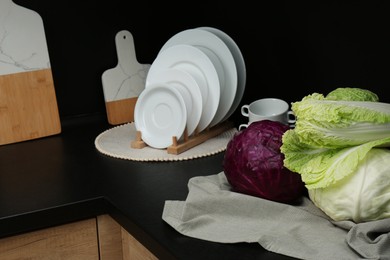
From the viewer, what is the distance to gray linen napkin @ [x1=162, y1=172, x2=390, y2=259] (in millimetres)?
1063

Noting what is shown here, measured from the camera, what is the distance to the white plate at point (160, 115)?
1732 mm

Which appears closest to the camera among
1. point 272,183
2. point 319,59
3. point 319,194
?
point 319,194

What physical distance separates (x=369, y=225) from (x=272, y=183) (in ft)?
0.78

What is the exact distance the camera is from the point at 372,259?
1.02 m

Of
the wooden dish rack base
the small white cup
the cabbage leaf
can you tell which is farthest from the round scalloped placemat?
the cabbage leaf

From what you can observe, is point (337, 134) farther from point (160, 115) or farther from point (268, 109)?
point (160, 115)

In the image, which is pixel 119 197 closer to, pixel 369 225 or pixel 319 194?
pixel 319 194

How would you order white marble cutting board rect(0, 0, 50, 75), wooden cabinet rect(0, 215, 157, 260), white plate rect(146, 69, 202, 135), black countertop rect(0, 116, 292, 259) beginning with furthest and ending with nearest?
white marble cutting board rect(0, 0, 50, 75)
white plate rect(146, 69, 202, 135)
wooden cabinet rect(0, 215, 157, 260)
black countertop rect(0, 116, 292, 259)

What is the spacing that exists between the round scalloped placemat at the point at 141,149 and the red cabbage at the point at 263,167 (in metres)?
0.40

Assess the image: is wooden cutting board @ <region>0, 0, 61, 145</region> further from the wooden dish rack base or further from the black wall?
the wooden dish rack base

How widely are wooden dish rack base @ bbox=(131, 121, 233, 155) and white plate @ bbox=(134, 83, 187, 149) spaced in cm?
2

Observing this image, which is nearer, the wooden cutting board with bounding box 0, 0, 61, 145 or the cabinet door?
the cabinet door

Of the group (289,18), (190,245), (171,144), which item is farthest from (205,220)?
(289,18)

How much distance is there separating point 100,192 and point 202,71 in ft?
1.65
